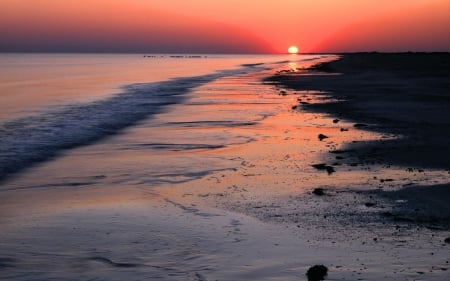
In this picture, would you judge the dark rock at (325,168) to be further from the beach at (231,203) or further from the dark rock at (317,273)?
the dark rock at (317,273)

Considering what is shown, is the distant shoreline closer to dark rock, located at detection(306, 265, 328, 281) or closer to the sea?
the sea

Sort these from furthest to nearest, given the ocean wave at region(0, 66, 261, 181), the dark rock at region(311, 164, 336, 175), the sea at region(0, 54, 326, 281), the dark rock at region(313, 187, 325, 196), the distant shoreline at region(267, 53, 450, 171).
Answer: the ocean wave at region(0, 66, 261, 181), the distant shoreline at region(267, 53, 450, 171), the dark rock at region(311, 164, 336, 175), the dark rock at region(313, 187, 325, 196), the sea at region(0, 54, 326, 281)

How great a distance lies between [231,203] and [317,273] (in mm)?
3818

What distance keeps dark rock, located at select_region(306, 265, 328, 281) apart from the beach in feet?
0.27

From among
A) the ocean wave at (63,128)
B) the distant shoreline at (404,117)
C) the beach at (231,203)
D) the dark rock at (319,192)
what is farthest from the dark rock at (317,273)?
the ocean wave at (63,128)

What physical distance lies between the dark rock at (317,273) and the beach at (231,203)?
0.27ft

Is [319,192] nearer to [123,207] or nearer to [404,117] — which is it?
[123,207]

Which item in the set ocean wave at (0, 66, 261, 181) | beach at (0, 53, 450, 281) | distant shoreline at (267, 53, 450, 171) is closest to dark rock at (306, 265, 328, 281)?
beach at (0, 53, 450, 281)

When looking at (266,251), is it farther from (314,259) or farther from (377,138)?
(377,138)

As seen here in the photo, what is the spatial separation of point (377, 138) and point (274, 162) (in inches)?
184

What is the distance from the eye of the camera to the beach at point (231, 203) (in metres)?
7.04

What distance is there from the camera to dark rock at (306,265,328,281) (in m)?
6.41

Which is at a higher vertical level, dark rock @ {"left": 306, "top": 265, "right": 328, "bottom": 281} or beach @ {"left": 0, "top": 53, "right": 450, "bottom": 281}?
dark rock @ {"left": 306, "top": 265, "right": 328, "bottom": 281}

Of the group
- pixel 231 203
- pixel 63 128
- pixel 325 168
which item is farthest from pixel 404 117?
pixel 231 203
